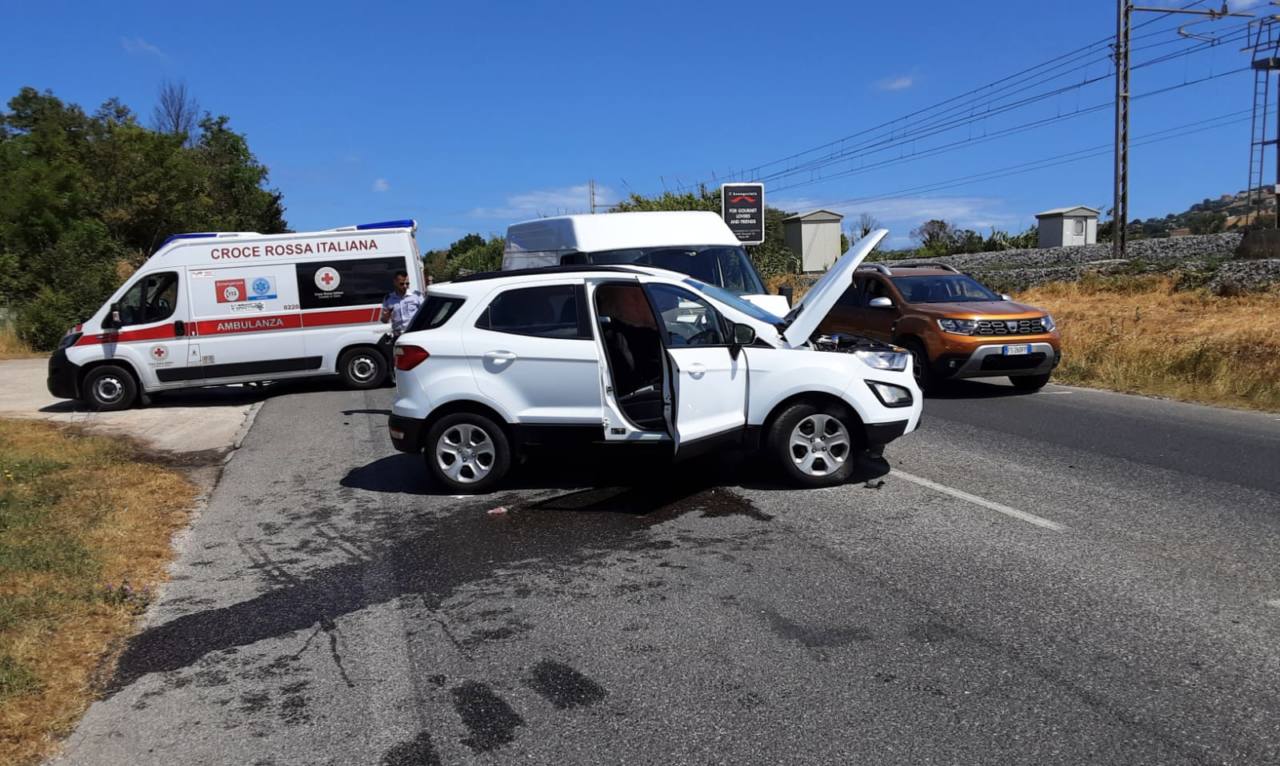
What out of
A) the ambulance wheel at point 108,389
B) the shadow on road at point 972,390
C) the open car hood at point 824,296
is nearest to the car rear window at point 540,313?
the open car hood at point 824,296

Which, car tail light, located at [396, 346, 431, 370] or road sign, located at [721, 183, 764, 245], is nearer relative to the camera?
car tail light, located at [396, 346, 431, 370]

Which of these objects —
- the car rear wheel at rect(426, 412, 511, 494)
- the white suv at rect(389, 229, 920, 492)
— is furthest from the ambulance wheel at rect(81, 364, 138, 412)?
the car rear wheel at rect(426, 412, 511, 494)

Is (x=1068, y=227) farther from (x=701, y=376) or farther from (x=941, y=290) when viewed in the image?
(x=701, y=376)

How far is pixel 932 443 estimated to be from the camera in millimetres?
9938

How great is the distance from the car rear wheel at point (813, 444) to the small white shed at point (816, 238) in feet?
150

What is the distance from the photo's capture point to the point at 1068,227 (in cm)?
5297

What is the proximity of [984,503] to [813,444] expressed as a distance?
4.41 feet

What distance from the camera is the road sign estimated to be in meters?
29.5

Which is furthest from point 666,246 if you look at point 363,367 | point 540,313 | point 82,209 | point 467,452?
point 82,209

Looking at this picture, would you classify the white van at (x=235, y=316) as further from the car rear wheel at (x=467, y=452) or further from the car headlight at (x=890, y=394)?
the car headlight at (x=890, y=394)

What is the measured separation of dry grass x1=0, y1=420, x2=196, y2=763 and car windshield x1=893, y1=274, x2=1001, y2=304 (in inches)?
391

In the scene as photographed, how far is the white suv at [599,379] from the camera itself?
7688 millimetres

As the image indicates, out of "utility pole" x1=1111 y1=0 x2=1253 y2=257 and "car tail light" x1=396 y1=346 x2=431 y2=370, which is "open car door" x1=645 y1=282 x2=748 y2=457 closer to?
"car tail light" x1=396 y1=346 x2=431 y2=370

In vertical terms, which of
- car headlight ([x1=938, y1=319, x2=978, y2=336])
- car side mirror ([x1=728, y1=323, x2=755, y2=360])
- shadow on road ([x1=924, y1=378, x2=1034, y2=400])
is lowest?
shadow on road ([x1=924, y1=378, x2=1034, y2=400])
